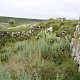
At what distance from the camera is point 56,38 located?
880 cm

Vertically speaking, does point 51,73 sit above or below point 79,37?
below

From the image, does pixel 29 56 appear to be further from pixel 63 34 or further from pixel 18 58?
pixel 63 34

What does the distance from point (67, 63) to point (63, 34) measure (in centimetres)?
276

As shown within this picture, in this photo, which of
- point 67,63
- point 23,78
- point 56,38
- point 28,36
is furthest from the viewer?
point 28,36

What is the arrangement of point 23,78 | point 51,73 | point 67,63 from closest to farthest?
1. point 23,78
2. point 51,73
3. point 67,63

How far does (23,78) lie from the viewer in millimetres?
5258

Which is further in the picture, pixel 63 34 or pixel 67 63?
pixel 63 34

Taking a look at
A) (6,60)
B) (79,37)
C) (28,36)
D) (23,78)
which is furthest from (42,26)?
(23,78)

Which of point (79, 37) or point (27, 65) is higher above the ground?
point (79, 37)

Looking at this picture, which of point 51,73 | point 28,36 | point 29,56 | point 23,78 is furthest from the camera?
point 28,36

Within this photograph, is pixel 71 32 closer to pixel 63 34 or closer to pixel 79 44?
Result: pixel 63 34

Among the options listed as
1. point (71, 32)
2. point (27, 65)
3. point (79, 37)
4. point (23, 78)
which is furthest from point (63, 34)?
point (23, 78)

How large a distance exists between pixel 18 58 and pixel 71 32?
8.91 feet

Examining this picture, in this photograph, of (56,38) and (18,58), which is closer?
(18,58)
